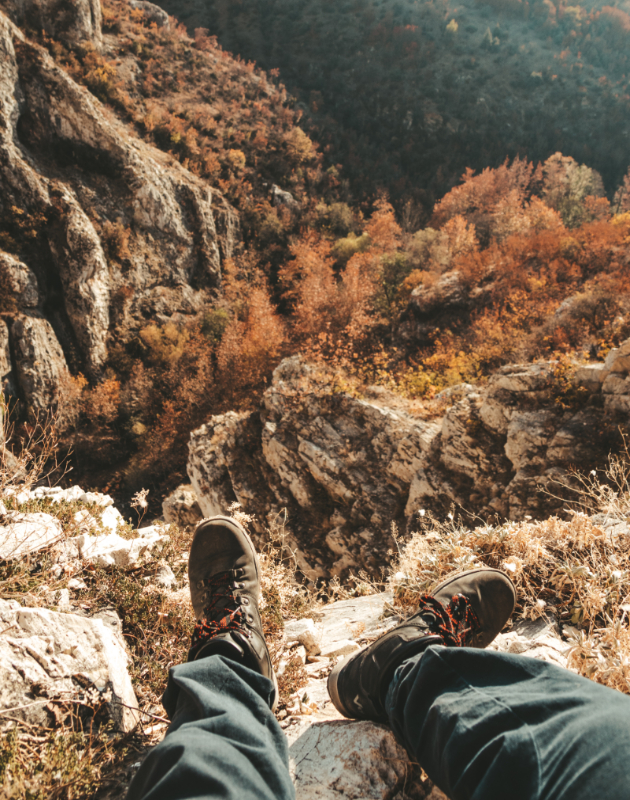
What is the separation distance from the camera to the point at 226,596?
7.50 ft

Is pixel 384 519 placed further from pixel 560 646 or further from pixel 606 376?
pixel 560 646

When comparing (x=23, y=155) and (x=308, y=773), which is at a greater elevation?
(x=23, y=155)

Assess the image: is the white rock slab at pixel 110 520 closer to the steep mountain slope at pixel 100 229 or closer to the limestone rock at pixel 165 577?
the limestone rock at pixel 165 577

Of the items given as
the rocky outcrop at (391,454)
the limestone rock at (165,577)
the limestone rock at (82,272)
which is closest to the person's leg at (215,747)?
the limestone rock at (165,577)

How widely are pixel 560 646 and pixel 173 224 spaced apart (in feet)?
69.6

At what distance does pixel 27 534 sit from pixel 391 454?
566 cm

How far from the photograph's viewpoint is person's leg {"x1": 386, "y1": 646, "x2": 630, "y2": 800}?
0.98m

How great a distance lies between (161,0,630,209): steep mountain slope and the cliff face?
17123mm

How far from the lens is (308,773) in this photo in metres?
1.53

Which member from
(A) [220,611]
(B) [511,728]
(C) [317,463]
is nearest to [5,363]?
(C) [317,463]

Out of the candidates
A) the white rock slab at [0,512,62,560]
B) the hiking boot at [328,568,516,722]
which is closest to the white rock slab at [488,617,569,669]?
the hiking boot at [328,568,516,722]

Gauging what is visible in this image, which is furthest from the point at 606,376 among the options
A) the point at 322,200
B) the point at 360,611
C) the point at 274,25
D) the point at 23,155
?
the point at 274,25

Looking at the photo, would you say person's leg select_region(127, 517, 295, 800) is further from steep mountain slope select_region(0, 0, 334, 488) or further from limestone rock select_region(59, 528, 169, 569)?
steep mountain slope select_region(0, 0, 334, 488)

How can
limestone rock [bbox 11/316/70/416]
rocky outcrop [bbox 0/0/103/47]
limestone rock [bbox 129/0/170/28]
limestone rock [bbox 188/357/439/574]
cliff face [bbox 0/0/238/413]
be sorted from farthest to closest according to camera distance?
limestone rock [bbox 129/0/170/28] < rocky outcrop [bbox 0/0/103/47] < cliff face [bbox 0/0/238/413] < limestone rock [bbox 11/316/70/416] < limestone rock [bbox 188/357/439/574]
